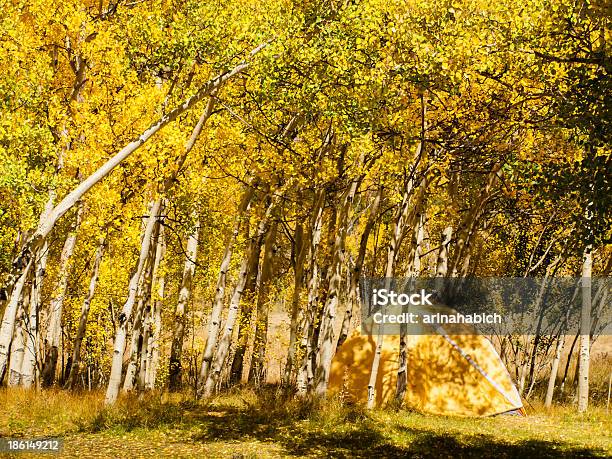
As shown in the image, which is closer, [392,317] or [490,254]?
[392,317]

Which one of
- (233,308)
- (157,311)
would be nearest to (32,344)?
(157,311)

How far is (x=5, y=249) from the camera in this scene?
17250 mm

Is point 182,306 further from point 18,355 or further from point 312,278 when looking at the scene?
point 312,278

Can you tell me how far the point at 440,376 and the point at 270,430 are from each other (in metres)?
6.32

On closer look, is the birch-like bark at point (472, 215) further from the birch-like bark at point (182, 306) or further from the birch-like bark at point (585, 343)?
the birch-like bark at point (182, 306)

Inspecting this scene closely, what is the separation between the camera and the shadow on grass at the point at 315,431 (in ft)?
39.3

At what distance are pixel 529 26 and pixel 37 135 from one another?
1168cm

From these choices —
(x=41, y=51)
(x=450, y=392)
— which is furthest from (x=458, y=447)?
(x=41, y=51)

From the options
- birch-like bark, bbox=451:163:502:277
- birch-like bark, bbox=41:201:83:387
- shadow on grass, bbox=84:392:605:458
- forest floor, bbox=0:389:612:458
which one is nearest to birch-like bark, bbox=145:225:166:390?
birch-like bark, bbox=41:201:83:387

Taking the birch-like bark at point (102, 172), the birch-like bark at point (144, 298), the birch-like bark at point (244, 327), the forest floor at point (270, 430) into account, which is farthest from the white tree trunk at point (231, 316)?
the birch-like bark at point (244, 327)

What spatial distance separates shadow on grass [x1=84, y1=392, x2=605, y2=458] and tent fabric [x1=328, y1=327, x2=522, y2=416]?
293 cm

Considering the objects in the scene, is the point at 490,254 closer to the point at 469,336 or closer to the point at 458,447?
the point at 469,336

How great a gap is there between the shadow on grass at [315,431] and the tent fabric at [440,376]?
2.93 metres

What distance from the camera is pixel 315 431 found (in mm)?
13586
